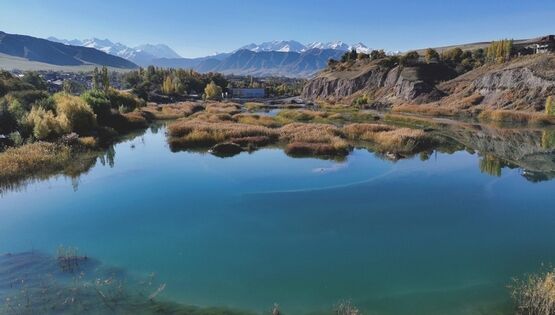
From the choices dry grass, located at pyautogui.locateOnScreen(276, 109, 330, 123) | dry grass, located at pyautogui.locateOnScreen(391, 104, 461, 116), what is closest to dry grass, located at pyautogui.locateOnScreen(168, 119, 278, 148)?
dry grass, located at pyautogui.locateOnScreen(276, 109, 330, 123)

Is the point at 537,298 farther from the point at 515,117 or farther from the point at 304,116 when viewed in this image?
the point at 515,117

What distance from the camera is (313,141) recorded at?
40.7m

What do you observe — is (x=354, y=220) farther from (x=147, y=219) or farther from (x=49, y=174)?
(x=49, y=174)

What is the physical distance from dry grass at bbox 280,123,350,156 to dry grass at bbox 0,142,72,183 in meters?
18.6

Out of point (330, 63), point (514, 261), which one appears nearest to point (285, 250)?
point (514, 261)

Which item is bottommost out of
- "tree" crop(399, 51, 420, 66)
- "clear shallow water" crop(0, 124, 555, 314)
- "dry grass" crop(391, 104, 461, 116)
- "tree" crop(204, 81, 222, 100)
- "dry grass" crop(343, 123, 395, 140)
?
"clear shallow water" crop(0, 124, 555, 314)

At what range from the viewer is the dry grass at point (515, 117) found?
6334cm

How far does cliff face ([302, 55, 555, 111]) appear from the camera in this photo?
7769 centimetres

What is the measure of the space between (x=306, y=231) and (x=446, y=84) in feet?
311

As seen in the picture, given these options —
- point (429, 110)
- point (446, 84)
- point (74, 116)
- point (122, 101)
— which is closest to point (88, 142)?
point (74, 116)

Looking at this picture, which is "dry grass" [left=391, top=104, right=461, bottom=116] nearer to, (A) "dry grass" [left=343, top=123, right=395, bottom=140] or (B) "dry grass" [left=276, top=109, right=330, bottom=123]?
(B) "dry grass" [left=276, top=109, right=330, bottom=123]

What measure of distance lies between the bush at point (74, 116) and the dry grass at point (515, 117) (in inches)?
2385

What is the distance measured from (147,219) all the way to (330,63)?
6108 inches

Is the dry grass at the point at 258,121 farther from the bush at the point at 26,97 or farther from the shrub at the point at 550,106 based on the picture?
the shrub at the point at 550,106
